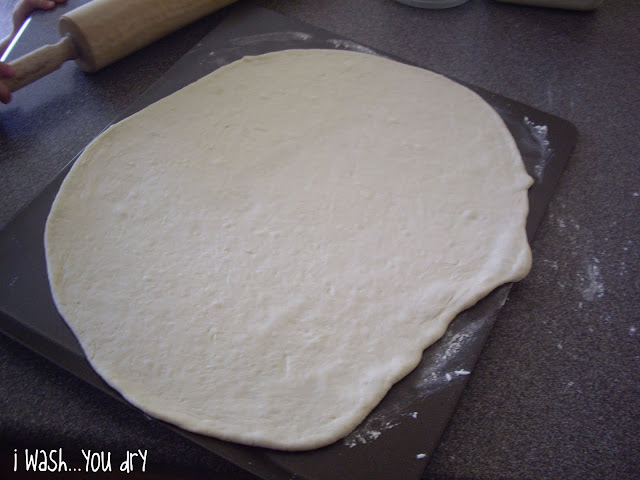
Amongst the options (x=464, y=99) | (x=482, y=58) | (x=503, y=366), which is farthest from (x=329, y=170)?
(x=482, y=58)

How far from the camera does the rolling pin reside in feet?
4.67

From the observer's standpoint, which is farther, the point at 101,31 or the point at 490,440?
the point at 101,31

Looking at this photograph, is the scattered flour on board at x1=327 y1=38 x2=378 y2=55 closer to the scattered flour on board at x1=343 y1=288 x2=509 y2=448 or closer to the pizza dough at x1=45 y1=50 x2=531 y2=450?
the pizza dough at x1=45 y1=50 x2=531 y2=450

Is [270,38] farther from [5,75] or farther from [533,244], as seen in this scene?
[533,244]

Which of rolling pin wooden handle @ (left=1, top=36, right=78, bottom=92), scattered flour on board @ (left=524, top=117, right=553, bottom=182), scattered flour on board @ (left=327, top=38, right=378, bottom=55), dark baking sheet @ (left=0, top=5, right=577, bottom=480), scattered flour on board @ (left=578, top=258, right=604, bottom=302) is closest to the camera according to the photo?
dark baking sheet @ (left=0, top=5, right=577, bottom=480)

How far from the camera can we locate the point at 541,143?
1.33 m

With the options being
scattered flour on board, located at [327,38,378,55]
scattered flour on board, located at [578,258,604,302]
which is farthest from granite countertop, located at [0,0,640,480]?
scattered flour on board, located at [327,38,378,55]

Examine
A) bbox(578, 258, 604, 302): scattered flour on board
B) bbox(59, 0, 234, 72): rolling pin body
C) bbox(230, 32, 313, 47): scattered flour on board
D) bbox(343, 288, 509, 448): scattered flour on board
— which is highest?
bbox(59, 0, 234, 72): rolling pin body

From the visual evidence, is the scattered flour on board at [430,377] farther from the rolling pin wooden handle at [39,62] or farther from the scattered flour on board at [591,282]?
the rolling pin wooden handle at [39,62]

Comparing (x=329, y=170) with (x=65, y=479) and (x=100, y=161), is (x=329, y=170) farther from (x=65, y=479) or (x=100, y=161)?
(x=65, y=479)

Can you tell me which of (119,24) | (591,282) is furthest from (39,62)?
(591,282)

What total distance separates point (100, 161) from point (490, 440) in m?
0.95

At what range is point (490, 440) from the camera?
37.0 inches

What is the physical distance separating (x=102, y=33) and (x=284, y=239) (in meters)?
0.79
